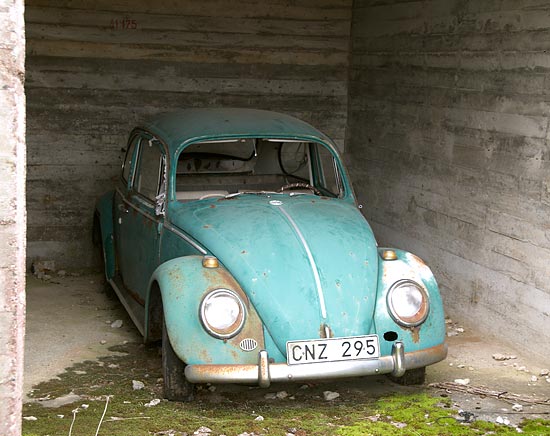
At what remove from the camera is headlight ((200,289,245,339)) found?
181 inches

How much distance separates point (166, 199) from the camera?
582 centimetres

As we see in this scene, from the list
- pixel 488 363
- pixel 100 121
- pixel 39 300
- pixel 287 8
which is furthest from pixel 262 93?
pixel 488 363

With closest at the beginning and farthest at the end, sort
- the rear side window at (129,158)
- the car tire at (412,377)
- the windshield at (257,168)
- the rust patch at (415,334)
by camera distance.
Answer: the rust patch at (415,334) → the car tire at (412,377) → the windshield at (257,168) → the rear side window at (129,158)

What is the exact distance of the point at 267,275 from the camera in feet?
16.1

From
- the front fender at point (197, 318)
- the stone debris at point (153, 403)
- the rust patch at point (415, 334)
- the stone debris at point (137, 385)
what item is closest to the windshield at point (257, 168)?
the front fender at point (197, 318)

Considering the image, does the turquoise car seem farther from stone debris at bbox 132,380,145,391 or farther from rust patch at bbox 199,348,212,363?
stone debris at bbox 132,380,145,391

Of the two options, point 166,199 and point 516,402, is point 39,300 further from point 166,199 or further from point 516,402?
point 516,402

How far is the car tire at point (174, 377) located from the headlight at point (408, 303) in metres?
1.22

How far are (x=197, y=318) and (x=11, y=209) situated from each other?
191 centimetres

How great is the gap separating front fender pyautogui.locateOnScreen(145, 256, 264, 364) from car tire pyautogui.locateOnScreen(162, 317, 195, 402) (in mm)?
227

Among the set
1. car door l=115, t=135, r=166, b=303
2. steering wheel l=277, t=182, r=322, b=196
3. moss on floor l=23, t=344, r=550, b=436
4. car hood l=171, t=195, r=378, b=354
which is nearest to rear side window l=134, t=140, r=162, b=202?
car door l=115, t=135, r=166, b=303

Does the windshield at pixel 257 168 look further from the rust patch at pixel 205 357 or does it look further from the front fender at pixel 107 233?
the rust patch at pixel 205 357

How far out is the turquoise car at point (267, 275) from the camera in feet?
15.1

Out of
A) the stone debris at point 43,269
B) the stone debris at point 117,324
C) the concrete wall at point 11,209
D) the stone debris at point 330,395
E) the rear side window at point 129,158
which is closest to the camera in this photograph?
the concrete wall at point 11,209
